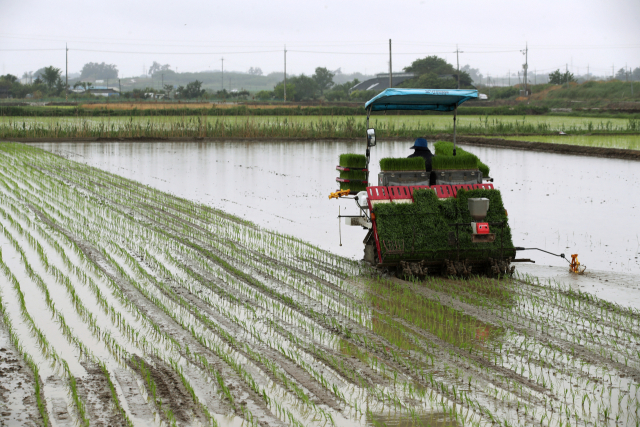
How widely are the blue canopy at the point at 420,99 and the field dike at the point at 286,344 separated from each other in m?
2.34

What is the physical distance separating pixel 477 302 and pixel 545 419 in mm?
2845

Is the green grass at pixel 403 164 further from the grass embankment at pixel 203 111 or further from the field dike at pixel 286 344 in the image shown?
the grass embankment at pixel 203 111

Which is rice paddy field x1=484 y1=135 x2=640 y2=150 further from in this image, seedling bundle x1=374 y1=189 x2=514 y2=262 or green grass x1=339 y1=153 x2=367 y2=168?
seedling bundle x1=374 y1=189 x2=514 y2=262

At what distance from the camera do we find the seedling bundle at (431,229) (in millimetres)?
8062

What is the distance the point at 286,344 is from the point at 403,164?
3.88 metres

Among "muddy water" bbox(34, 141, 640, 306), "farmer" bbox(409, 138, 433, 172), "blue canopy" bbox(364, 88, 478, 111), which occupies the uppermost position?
"blue canopy" bbox(364, 88, 478, 111)

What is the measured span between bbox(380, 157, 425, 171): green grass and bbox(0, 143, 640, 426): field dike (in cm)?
141

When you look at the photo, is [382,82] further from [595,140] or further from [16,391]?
[16,391]

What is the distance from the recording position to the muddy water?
9.80 meters

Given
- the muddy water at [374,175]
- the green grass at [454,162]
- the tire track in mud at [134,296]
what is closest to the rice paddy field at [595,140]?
the muddy water at [374,175]

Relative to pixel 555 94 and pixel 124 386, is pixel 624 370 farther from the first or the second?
pixel 555 94

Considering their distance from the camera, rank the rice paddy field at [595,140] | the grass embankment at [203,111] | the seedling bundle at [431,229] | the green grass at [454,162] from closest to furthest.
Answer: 1. the seedling bundle at [431,229]
2. the green grass at [454,162]
3. the rice paddy field at [595,140]
4. the grass embankment at [203,111]

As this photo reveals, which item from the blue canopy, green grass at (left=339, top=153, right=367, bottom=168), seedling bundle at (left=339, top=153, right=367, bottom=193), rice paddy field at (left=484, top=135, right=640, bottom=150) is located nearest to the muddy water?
seedling bundle at (left=339, top=153, right=367, bottom=193)

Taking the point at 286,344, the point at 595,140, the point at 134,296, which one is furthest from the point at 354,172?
the point at 595,140
